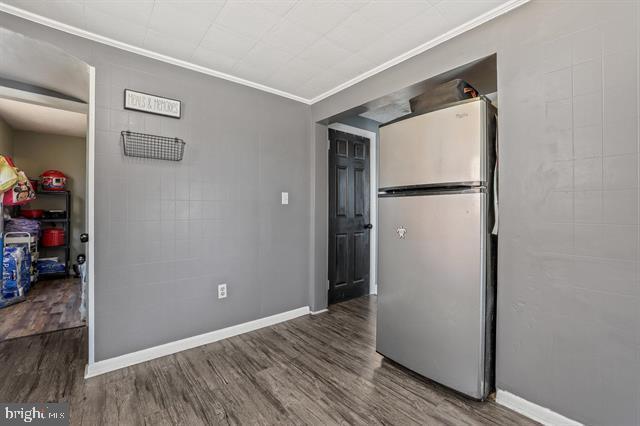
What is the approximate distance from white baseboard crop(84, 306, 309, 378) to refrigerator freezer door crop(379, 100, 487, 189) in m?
1.80

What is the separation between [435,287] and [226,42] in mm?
2278

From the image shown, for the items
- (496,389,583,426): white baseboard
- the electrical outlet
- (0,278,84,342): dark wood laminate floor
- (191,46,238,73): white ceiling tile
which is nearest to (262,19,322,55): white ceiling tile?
(191,46,238,73): white ceiling tile

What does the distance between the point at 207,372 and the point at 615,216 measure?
2.61m

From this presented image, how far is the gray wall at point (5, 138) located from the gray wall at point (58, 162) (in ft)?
0.72

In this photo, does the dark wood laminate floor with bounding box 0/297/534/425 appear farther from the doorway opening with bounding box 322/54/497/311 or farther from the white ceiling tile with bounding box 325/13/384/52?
the white ceiling tile with bounding box 325/13/384/52

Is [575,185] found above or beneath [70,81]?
beneath

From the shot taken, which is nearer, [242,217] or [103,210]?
[103,210]

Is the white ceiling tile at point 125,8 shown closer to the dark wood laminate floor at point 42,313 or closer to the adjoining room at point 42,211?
the adjoining room at point 42,211

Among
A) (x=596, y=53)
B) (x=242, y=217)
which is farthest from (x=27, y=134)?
(x=596, y=53)

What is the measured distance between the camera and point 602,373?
55.8 inches

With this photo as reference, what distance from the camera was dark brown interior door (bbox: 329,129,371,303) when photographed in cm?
363

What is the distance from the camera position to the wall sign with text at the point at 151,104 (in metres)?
2.19

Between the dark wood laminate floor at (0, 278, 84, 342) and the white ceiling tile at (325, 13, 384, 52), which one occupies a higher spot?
the white ceiling tile at (325, 13, 384, 52)

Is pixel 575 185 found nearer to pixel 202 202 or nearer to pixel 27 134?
pixel 202 202
